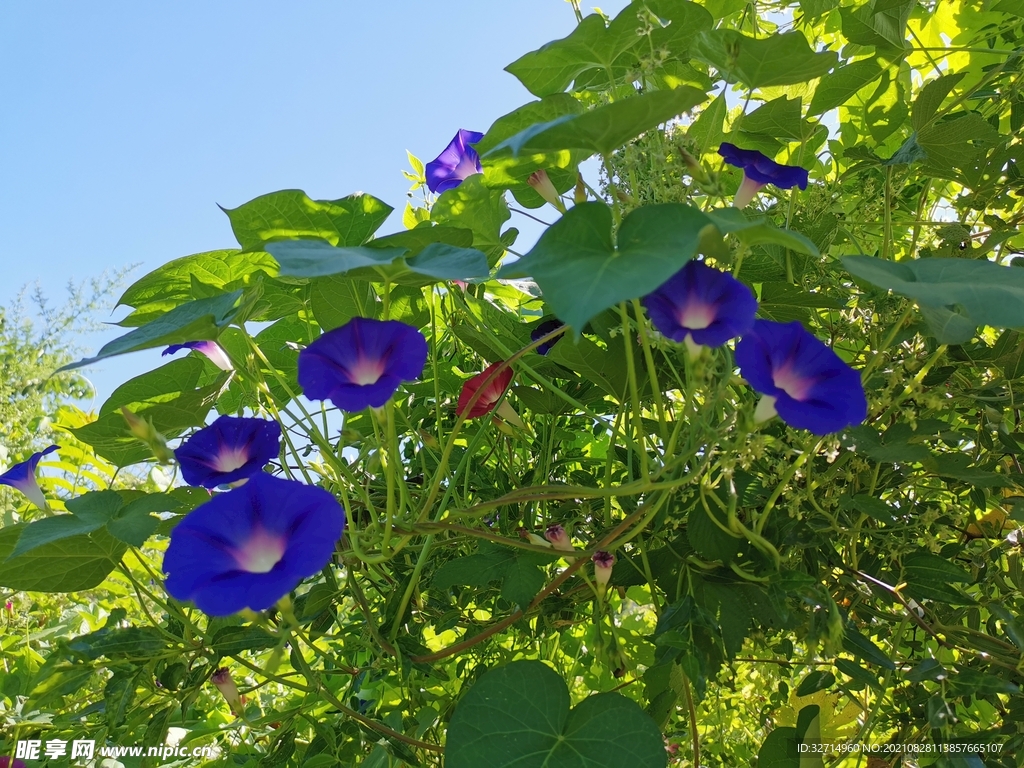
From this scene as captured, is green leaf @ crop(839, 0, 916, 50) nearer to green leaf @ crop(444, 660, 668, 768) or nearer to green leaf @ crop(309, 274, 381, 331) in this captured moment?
green leaf @ crop(309, 274, 381, 331)

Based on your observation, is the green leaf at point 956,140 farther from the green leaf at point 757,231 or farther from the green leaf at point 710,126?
the green leaf at point 757,231

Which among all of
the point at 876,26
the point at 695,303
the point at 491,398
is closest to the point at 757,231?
the point at 695,303

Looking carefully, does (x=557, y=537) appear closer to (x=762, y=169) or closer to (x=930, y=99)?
(x=762, y=169)

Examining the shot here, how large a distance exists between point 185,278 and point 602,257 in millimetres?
696

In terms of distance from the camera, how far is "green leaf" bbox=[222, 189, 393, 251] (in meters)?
0.92

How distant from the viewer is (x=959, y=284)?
0.64 m

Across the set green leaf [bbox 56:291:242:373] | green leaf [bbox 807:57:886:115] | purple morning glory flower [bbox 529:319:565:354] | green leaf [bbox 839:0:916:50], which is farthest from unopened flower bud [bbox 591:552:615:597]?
green leaf [bbox 839:0:916:50]

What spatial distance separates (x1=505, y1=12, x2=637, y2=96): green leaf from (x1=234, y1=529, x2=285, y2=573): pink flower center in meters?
0.63

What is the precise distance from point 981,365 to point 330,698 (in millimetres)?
896

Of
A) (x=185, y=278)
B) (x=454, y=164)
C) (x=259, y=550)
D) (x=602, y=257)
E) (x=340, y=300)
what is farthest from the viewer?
(x=454, y=164)

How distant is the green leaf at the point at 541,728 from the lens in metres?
0.76

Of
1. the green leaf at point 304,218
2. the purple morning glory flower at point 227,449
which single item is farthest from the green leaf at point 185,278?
the purple morning glory flower at point 227,449

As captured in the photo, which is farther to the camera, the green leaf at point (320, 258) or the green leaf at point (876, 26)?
the green leaf at point (876, 26)

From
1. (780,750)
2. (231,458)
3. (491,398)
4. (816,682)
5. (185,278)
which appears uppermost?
(185,278)
